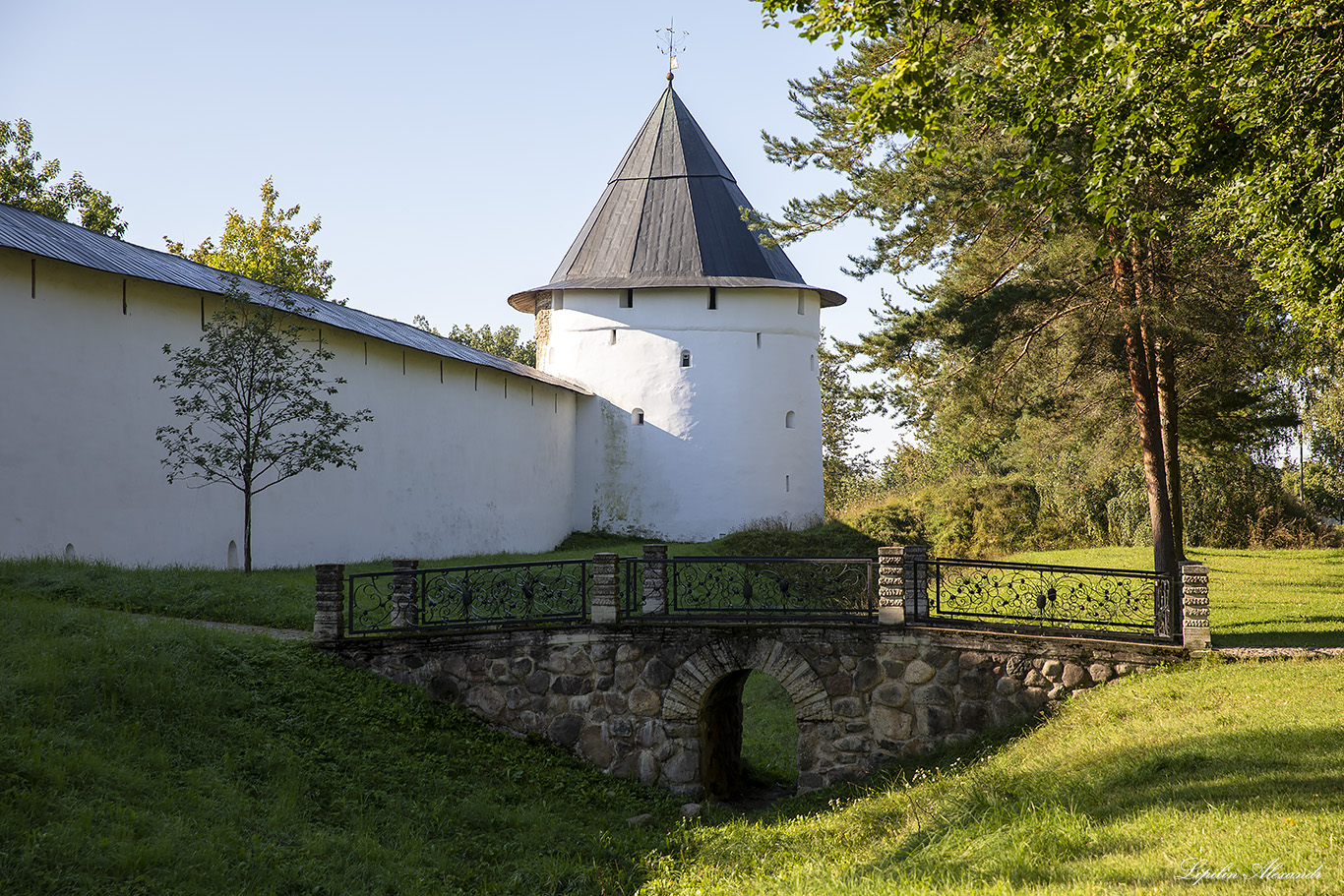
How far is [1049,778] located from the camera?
23.5 ft

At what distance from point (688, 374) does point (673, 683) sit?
14622mm

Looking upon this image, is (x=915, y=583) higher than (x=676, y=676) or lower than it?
higher

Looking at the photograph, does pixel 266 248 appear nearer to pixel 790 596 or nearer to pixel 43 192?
pixel 43 192

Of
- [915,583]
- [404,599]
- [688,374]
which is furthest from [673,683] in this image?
[688,374]

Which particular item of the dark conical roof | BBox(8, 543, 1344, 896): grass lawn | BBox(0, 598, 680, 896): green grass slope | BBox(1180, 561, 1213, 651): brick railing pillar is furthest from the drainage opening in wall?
the dark conical roof

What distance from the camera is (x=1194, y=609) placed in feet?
29.8

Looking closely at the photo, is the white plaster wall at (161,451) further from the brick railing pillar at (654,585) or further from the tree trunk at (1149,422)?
the tree trunk at (1149,422)

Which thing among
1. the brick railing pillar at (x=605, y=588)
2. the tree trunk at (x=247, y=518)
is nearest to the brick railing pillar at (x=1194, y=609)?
the brick railing pillar at (x=605, y=588)

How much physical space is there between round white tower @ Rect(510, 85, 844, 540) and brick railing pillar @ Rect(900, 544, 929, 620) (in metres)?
13.9

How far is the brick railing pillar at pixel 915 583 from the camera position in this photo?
32.9 ft

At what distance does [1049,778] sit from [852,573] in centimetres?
369

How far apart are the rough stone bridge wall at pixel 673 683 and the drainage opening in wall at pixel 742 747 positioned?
21 centimetres

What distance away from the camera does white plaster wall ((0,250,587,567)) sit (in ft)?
37.8

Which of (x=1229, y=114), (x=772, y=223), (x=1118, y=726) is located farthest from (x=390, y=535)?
(x=1229, y=114)
